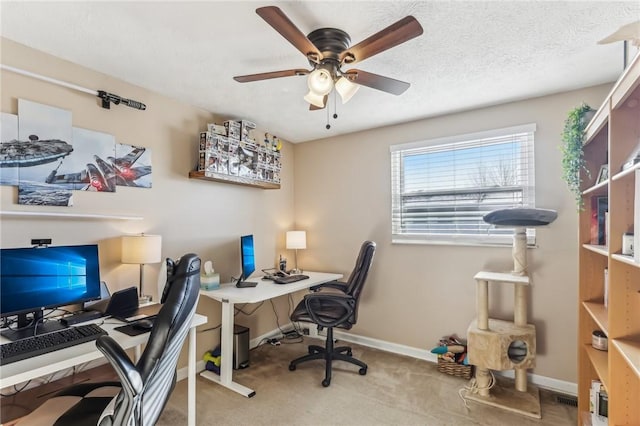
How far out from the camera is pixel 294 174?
13.5 ft

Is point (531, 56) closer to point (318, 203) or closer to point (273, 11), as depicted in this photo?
point (273, 11)

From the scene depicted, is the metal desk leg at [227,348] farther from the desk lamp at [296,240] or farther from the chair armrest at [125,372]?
the chair armrest at [125,372]

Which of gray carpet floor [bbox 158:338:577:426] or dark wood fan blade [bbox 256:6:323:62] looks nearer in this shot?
dark wood fan blade [bbox 256:6:323:62]

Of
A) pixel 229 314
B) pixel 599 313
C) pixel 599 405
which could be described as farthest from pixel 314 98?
pixel 599 405

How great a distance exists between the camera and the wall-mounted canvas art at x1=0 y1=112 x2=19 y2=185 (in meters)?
1.79

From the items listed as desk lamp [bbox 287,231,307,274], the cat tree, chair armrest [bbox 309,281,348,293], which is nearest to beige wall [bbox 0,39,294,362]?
desk lamp [bbox 287,231,307,274]

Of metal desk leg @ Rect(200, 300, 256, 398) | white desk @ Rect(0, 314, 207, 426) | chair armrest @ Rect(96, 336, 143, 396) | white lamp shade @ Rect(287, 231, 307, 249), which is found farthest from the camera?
white lamp shade @ Rect(287, 231, 307, 249)

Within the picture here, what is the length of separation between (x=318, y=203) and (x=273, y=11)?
8.83ft

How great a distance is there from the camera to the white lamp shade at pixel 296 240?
367 centimetres

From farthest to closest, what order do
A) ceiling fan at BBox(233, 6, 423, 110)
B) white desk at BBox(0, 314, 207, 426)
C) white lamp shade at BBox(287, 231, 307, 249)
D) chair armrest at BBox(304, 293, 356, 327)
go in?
white lamp shade at BBox(287, 231, 307, 249) < chair armrest at BBox(304, 293, 356, 327) < ceiling fan at BBox(233, 6, 423, 110) < white desk at BBox(0, 314, 207, 426)

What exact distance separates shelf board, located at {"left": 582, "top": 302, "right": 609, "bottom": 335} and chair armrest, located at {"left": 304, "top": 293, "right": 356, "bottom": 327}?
60.9 inches

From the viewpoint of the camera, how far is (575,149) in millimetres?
1915

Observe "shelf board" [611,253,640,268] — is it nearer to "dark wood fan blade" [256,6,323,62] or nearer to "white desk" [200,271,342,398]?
"dark wood fan blade" [256,6,323,62]

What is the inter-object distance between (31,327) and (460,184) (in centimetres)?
329
